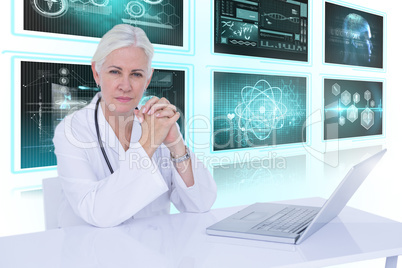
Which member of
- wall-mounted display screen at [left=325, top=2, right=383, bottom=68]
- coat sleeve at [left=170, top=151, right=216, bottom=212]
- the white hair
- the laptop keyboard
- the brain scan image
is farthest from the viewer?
the brain scan image

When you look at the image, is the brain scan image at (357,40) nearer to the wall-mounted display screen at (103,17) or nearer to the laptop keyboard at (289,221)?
the wall-mounted display screen at (103,17)

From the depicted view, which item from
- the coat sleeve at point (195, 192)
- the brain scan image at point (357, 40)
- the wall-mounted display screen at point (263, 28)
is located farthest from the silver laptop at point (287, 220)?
the brain scan image at point (357, 40)

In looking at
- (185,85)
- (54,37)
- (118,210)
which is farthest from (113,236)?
(185,85)

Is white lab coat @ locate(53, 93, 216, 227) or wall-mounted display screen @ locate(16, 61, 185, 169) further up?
wall-mounted display screen @ locate(16, 61, 185, 169)

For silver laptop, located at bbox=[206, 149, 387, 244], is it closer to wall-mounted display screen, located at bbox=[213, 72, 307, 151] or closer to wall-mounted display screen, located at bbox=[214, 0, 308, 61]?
wall-mounted display screen, located at bbox=[213, 72, 307, 151]

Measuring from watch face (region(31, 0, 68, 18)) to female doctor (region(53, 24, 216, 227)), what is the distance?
61cm

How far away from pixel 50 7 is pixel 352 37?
8.34 ft

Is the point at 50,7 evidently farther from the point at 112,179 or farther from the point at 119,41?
the point at 112,179

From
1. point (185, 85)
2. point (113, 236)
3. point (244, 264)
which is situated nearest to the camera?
point (244, 264)

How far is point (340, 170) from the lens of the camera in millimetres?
3125

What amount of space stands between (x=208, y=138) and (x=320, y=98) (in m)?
1.19

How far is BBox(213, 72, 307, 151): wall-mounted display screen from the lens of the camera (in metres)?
2.46

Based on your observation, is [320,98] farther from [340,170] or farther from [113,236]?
[113,236]

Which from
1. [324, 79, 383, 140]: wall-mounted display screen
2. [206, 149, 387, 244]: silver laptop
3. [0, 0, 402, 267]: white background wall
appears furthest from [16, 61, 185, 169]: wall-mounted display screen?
[324, 79, 383, 140]: wall-mounted display screen
